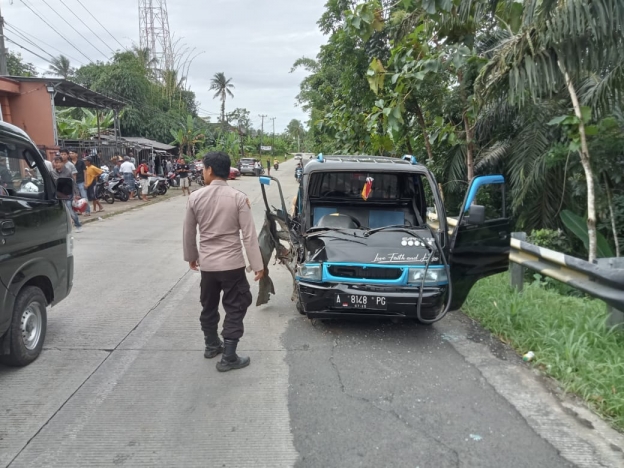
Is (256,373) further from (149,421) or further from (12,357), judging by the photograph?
(12,357)

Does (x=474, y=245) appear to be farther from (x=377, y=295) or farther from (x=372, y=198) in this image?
(x=372, y=198)

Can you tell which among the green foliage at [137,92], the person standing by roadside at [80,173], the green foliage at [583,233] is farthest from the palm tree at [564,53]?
the green foliage at [137,92]

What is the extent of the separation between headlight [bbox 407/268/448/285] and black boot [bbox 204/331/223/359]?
1905 mm

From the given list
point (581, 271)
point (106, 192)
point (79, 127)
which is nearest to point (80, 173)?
point (106, 192)

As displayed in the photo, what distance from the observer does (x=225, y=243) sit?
4180 mm

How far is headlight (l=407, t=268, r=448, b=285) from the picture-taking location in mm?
4902

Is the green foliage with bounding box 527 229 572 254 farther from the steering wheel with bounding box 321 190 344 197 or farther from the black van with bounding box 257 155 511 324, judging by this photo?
the steering wheel with bounding box 321 190 344 197

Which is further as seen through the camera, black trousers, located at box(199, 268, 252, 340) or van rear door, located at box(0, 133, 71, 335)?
black trousers, located at box(199, 268, 252, 340)

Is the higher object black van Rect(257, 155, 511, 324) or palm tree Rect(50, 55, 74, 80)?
palm tree Rect(50, 55, 74, 80)

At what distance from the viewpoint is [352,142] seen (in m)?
15.0

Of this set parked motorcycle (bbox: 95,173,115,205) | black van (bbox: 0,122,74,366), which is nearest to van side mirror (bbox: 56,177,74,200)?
black van (bbox: 0,122,74,366)

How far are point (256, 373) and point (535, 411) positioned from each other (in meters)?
2.18

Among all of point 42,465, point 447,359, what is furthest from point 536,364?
point 42,465

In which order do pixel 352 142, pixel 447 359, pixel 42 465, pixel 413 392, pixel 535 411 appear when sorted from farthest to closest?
pixel 352 142
pixel 447 359
pixel 413 392
pixel 535 411
pixel 42 465
